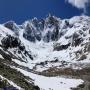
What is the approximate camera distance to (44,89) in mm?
50750

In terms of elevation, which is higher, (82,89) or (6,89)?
(82,89)

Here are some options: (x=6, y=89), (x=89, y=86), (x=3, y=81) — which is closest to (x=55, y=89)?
(x=89, y=86)

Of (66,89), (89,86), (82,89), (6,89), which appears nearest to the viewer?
(6,89)

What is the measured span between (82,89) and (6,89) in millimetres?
48743

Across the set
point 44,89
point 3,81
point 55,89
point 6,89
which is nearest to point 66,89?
point 55,89

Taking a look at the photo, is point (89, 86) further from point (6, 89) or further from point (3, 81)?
point (6, 89)

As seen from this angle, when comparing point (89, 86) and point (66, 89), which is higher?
point (89, 86)

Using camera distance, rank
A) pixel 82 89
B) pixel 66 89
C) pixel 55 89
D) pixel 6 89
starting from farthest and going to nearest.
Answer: pixel 82 89 → pixel 66 89 → pixel 55 89 → pixel 6 89

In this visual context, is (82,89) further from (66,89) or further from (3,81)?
(3,81)

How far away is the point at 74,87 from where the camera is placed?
218ft

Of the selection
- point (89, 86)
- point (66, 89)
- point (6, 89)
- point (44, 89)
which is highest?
point (89, 86)

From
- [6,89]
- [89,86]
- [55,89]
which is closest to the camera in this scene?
[6,89]

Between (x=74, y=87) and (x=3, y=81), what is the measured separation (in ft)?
121

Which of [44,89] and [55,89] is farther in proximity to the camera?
[55,89]
